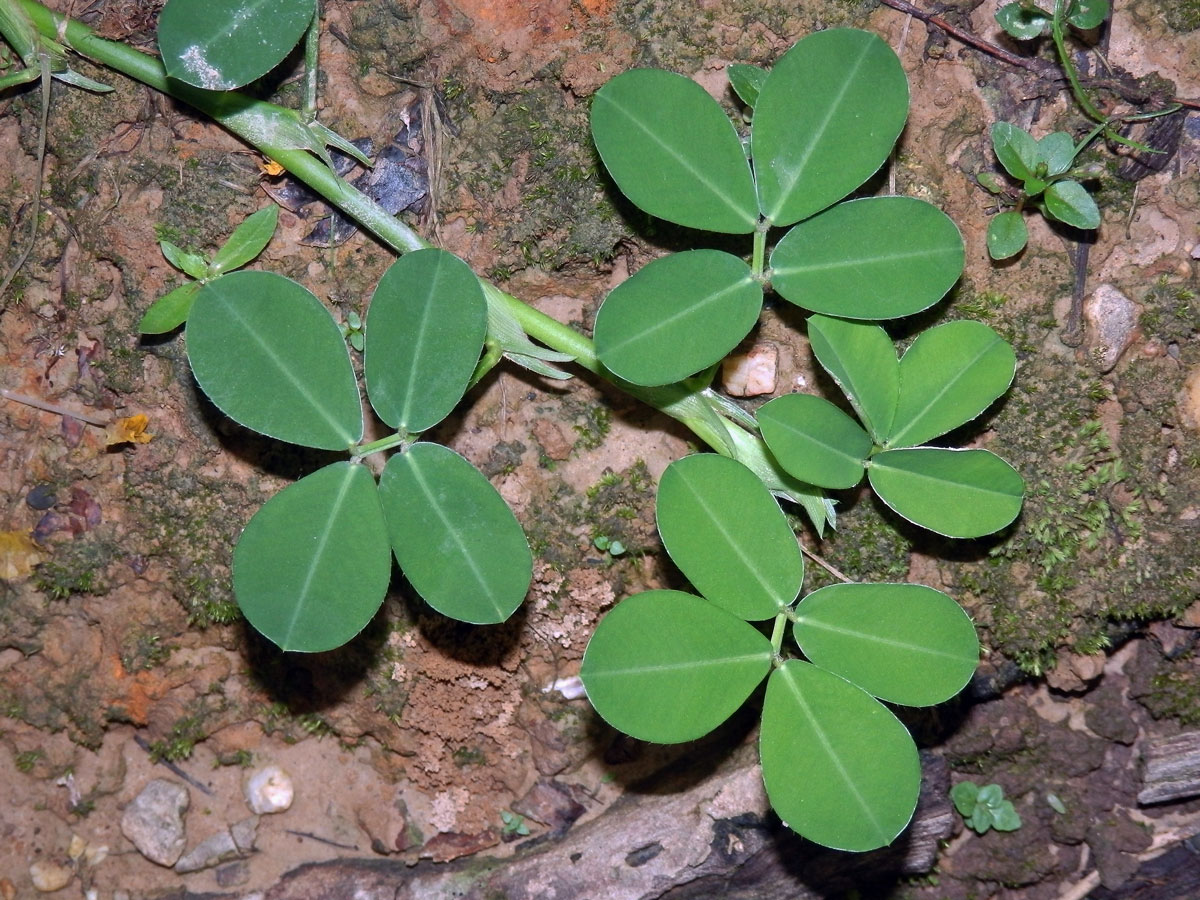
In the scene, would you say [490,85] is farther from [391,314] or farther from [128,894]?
[128,894]

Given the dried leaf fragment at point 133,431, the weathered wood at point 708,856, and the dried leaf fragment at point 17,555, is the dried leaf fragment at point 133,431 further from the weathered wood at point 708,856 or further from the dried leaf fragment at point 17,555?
the weathered wood at point 708,856

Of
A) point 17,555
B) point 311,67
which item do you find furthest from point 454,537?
point 17,555

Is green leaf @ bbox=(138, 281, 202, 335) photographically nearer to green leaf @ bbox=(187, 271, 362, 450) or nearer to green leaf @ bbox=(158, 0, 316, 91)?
green leaf @ bbox=(187, 271, 362, 450)

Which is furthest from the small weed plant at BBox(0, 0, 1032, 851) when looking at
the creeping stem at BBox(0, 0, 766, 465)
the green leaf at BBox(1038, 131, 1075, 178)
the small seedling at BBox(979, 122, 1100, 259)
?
the green leaf at BBox(1038, 131, 1075, 178)

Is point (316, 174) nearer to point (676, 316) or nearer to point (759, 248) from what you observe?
point (676, 316)

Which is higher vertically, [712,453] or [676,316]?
[676,316]

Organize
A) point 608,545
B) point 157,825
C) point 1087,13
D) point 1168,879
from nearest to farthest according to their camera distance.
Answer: point 1087,13, point 608,545, point 1168,879, point 157,825

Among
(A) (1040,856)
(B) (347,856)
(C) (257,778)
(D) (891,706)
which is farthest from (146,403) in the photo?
(A) (1040,856)
